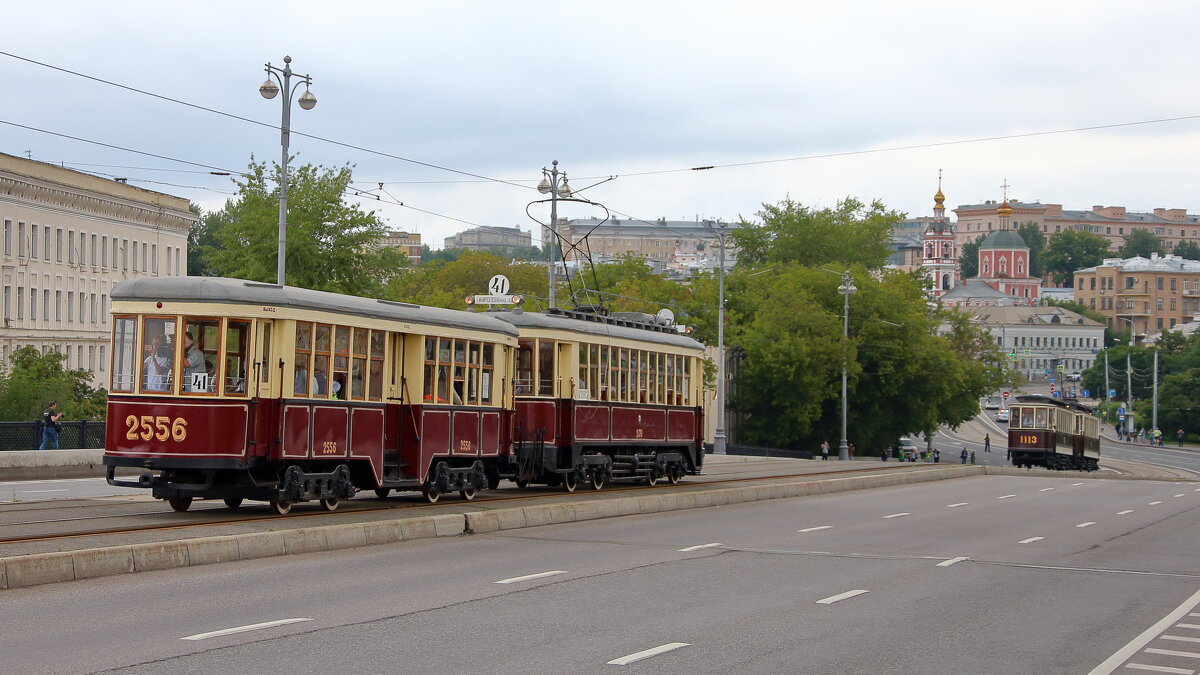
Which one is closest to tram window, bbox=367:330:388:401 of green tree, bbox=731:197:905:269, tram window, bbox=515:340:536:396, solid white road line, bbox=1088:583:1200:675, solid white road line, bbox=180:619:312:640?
tram window, bbox=515:340:536:396

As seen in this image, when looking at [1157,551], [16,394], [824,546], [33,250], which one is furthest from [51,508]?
[33,250]

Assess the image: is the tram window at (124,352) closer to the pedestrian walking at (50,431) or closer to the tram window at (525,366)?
the tram window at (525,366)

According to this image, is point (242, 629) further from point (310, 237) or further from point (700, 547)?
point (310, 237)

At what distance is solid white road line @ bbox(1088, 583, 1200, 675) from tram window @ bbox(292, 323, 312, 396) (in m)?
11.1

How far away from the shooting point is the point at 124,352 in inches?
758

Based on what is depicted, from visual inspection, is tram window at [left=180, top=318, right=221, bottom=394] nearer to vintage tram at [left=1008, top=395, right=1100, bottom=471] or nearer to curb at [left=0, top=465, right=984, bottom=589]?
A: curb at [left=0, top=465, right=984, bottom=589]

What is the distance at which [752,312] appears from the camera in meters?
83.7

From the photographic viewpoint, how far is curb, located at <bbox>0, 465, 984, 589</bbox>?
13641 millimetres

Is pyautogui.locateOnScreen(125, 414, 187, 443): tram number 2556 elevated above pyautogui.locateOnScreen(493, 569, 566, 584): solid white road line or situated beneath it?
Answer: elevated above

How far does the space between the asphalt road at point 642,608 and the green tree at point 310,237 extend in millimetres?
32987

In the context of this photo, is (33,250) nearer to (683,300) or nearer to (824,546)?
(683,300)

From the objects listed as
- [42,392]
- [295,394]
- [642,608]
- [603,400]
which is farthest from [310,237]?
[642,608]

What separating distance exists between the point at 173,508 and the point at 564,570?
723 centimetres

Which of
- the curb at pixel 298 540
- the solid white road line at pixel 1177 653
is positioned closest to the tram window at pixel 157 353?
the curb at pixel 298 540
